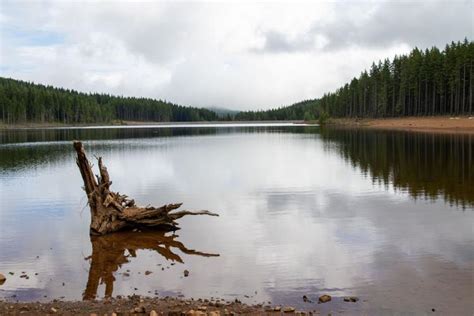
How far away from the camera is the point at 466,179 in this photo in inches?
1247

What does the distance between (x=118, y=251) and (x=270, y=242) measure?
559 cm

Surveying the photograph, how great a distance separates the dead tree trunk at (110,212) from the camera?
65.5ft

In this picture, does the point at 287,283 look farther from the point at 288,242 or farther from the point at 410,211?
the point at 410,211

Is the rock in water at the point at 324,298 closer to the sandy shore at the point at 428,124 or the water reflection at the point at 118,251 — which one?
the water reflection at the point at 118,251

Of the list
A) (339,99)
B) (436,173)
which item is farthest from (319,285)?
(339,99)

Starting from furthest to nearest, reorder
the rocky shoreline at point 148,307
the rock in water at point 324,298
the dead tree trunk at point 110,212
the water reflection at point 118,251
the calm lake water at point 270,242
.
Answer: the dead tree trunk at point 110,212 < the water reflection at point 118,251 < the calm lake water at point 270,242 < the rock in water at point 324,298 < the rocky shoreline at point 148,307

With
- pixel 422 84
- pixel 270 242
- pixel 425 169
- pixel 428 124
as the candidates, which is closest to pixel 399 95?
pixel 422 84

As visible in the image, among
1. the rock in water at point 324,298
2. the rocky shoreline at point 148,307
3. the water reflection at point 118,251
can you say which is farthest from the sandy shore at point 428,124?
the rocky shoreline at point 148,307

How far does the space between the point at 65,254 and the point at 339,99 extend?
178311 millimetres

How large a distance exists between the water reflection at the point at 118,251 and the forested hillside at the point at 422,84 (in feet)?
315

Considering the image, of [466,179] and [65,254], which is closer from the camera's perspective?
[65,254]

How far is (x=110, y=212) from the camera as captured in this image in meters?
20.2

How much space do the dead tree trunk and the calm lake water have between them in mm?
598

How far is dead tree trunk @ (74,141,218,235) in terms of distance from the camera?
65.5 ft
